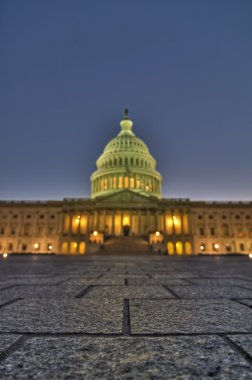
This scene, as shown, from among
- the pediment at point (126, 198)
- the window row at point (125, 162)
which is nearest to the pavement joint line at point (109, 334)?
the pediment at point (126, 198)

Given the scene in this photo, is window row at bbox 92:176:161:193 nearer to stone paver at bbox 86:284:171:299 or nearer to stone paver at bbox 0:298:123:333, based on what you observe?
stone paver at bbox 86:284:171:299

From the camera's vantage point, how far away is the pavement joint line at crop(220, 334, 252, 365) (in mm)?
1160

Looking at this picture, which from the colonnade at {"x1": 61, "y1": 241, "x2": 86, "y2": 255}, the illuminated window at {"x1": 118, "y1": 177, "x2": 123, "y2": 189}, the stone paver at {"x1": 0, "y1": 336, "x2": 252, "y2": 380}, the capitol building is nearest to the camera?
the stone paver at {"x1": 0, "y1": 336, "x2": 252, "y2": 380}

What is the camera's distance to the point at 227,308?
7.42ft

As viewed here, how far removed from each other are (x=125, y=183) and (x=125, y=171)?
363 centimetres

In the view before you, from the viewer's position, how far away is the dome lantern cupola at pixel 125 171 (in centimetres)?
7206

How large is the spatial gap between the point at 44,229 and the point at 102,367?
66.7m

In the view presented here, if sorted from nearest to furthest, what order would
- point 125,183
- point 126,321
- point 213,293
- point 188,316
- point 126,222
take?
point 126,321
point 188,316
point 213,293
point 126,222
point 125,183

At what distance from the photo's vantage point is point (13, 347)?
4.22ft

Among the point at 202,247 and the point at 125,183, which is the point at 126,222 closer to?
the point at 125,183

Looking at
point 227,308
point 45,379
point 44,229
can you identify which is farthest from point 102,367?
point 44,229

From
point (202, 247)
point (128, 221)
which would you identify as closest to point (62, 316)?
point (128, 221)

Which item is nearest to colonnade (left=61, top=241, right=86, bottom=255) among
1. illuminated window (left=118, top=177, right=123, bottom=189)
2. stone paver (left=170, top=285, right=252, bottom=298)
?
illuminated window (left=118, top=177, right=123, bottom=189)

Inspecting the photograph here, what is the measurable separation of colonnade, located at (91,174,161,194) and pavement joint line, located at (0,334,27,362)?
6943 centimetres
